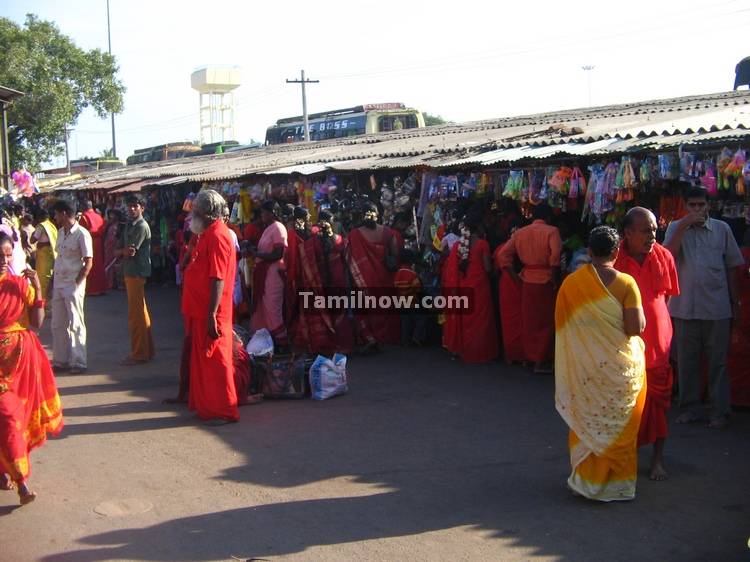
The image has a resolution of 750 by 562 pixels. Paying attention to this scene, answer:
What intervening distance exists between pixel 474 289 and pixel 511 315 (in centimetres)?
49

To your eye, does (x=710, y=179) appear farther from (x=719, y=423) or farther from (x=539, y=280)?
(x=539, y=280)

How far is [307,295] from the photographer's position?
29.2 feet

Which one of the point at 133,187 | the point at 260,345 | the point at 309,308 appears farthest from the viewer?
the point at 133,187

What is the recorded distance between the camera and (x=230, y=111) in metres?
59.3

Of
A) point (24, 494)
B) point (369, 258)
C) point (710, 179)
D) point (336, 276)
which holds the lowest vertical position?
point (24, 494)

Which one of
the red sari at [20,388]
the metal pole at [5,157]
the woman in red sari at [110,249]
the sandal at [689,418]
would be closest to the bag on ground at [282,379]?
the red sari at [20,388]

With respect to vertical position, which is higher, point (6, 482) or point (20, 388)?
point (20, 388)

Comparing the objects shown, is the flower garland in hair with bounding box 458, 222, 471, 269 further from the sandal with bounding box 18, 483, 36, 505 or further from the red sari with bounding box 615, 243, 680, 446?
the sandal with bounding box 18, 483, 36, 505

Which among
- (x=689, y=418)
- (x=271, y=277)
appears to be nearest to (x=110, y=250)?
(x=271, y=277)

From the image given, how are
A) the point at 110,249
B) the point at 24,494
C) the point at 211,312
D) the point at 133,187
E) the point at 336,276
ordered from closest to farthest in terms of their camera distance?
1. the point at 24,494
2. the point at 211,312
3. the point at 336,276
4. the point at 110,249
5. the point at 133,187

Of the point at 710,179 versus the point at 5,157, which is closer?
the point at 710,179

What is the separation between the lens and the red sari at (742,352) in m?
6.44

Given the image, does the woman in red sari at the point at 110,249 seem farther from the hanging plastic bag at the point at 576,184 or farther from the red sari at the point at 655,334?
the red sari at the point at 655,334

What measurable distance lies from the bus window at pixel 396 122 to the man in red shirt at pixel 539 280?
694 inches
